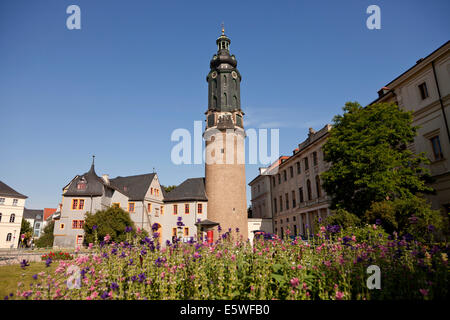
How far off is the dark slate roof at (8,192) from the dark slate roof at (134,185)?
85.0 feet

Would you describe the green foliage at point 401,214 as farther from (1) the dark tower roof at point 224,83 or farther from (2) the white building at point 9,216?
(2) the white building at point 9,216

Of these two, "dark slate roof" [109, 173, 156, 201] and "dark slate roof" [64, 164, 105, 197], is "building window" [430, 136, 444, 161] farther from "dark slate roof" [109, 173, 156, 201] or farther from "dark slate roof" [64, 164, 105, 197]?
"dark slate roof" [64, 164, 105, 197]

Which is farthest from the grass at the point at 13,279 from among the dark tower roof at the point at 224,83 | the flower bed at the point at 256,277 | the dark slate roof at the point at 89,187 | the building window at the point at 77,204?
the dark tower roof at the point at 224,83

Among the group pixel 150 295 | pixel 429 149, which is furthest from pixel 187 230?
pixel 150 295

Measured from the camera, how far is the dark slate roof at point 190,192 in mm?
40041

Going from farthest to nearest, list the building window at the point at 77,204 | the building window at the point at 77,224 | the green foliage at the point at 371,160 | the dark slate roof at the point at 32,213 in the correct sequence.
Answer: the dark slate roof at the point at 32,213, the building window at the point at 77,204, the building window at the point at 77,224, the green foliage at the point at 371,160

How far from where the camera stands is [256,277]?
180 inches

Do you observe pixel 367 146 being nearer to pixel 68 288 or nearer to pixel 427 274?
pixel 427 274

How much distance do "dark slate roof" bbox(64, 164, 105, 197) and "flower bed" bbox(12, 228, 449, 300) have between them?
111 ft

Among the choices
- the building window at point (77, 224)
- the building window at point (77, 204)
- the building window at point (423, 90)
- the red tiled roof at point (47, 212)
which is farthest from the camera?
the red tiled roof at point (47, 212)

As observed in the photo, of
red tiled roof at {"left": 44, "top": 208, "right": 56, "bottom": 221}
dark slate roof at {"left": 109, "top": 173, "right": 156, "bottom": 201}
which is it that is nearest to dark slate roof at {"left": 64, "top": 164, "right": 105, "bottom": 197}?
dark slate roof at {"left": 109, "top": 173, "right": 156, "bottom": 201}

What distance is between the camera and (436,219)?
1527cm

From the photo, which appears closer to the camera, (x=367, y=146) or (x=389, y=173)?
(x=389, y=173)

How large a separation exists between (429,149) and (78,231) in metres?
39.5
